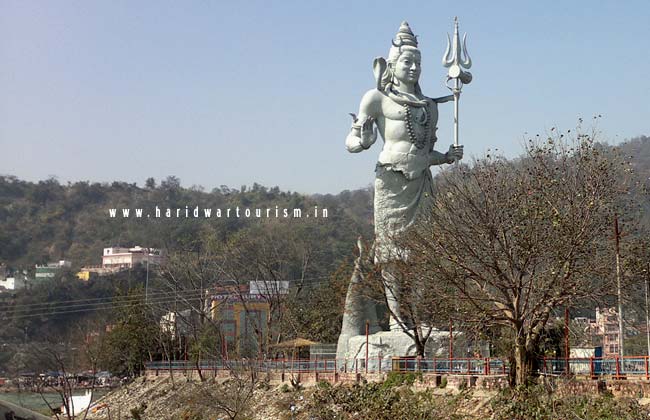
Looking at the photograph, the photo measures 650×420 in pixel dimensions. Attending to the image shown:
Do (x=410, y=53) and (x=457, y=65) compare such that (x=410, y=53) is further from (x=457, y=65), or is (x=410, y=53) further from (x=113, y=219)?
(x=113, y=219)

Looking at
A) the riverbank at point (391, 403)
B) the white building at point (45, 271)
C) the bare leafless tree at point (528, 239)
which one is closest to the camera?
the riverbank at point (391, 403)

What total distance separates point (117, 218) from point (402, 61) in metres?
81.2

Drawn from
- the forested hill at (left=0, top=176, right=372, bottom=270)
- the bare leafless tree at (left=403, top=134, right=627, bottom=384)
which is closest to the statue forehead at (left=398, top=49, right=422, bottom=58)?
the bare leafless tree at (left=403, top=134, right=627, bottom=384)

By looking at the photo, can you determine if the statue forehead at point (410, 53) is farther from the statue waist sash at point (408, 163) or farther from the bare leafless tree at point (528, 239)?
the bare leafless tree at point (528, 239)

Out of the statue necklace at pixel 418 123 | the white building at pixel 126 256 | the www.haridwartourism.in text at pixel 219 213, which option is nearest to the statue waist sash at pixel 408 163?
the statue necklace at pixel 418 123

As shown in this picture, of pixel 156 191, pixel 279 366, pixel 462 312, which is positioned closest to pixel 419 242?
pixel 462 312

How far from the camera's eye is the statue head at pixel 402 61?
2442 centimetres

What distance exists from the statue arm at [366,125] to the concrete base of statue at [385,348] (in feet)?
15.3

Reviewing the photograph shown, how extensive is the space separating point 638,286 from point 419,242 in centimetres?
432

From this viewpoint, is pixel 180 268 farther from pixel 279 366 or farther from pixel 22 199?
pixel 22 199

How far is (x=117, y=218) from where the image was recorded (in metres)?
102

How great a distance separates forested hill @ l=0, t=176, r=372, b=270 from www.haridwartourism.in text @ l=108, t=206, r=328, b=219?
0.73 feet

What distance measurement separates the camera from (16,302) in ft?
232

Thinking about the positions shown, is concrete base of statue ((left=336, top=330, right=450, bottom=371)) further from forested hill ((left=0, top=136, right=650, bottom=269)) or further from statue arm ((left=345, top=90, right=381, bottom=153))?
forested hill ((left=0, top=136, right=650, bottom=269))
